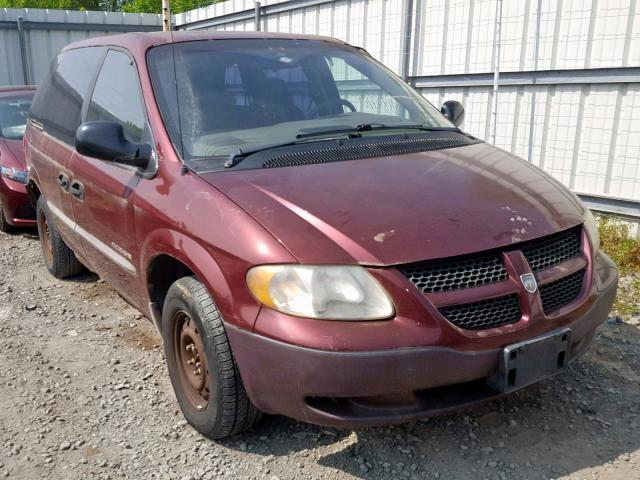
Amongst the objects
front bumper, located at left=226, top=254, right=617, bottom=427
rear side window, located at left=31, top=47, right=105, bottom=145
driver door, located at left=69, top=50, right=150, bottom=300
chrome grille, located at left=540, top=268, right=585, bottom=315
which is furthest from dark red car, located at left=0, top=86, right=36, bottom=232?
chrome grille, located at left=540, top=268, right=585, bottom=315

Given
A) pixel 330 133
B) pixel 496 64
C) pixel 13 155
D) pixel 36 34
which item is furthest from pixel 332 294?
pixel 36 34

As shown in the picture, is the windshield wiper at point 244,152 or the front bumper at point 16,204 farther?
the front bumper at point 16,204

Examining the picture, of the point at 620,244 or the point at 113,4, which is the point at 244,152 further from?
the point at 113,4

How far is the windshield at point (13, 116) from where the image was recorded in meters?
6.88

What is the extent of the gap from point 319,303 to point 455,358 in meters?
0.53

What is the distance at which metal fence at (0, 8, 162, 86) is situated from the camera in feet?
40.2

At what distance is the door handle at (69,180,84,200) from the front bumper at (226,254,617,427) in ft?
5.96

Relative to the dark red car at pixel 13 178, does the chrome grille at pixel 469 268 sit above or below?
above

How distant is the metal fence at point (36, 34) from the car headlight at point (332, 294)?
12.3 m

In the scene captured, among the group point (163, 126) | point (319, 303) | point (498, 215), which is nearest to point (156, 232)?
point (163, 126)

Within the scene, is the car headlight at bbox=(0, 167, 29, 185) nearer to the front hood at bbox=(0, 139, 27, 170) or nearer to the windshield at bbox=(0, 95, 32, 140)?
the front hood at bbox=(0, 139, 27, 170)

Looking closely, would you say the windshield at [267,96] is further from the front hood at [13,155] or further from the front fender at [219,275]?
the front hood at [13,155]

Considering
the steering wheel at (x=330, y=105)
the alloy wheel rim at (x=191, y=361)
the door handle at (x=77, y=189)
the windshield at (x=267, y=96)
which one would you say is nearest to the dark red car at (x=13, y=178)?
the door handle at (x=77, y=189)

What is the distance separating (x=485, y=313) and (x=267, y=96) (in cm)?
166
